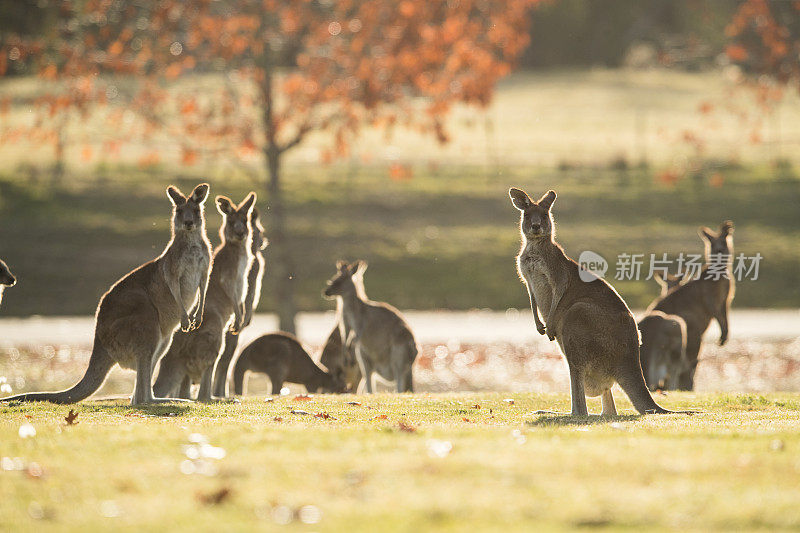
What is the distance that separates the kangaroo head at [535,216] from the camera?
9.29m

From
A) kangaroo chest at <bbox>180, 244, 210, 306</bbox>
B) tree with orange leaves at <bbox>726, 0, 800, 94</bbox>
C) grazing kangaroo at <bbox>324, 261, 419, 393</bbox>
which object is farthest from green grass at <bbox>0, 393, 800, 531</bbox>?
tree with orange leaves at <bbox>726, 0, 800, 94</bbox>

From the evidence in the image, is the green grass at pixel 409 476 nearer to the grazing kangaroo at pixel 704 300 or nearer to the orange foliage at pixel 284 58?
the grazing kangaroo at pixel 704 300

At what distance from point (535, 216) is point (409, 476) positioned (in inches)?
156

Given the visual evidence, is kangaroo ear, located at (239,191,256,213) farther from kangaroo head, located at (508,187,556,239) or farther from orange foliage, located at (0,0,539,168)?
orange foliage, located at (0,0,539,168)

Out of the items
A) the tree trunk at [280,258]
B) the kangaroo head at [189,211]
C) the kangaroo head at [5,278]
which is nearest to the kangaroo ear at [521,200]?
the kangaroo head at [189,211]

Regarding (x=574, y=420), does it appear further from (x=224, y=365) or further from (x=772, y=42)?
→ (x=772, y=42)

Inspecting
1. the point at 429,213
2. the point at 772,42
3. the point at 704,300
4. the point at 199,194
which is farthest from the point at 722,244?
the point at 429,213

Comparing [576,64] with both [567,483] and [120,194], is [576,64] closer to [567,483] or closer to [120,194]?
[120,194]

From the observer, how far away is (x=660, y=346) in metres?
12.5

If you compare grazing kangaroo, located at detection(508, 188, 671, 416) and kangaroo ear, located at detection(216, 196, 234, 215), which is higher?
kangaroo ear, located at detection(216, 196, 234, 215)

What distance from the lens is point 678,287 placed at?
45.9 ft

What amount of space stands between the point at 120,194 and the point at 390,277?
8.72m

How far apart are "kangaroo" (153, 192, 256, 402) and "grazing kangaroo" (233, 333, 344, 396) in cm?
168

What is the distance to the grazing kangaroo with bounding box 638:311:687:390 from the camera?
12.4 meters
